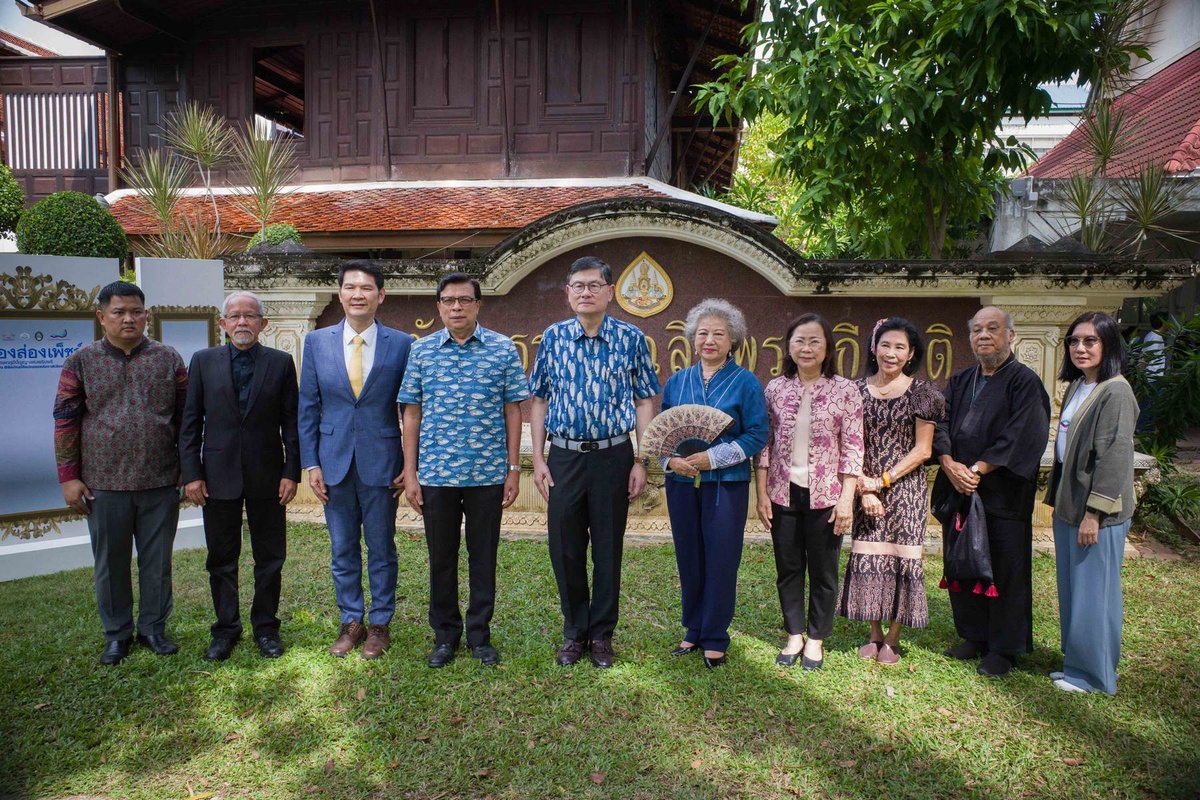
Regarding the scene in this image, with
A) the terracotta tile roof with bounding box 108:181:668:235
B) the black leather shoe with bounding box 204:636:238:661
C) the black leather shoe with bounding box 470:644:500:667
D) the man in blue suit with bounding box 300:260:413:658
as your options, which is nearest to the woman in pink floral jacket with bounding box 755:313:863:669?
the black leather shoe with bounding box 470:644:500:667

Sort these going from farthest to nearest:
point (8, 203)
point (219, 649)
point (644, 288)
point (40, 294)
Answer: point (8, 203), point (644, 288), point (40, 294), point (219, 649)

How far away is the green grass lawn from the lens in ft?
8.73

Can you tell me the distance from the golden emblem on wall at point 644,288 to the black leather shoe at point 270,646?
10.7ft

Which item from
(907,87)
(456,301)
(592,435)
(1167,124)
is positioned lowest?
(592,435)

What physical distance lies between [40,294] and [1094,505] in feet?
18.6

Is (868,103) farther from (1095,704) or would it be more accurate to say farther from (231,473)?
(231,473)

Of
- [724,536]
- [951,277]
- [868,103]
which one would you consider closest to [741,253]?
[951,277]

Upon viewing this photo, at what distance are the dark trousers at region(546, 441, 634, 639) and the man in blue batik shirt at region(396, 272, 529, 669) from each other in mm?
240

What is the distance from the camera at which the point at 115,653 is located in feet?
11.4

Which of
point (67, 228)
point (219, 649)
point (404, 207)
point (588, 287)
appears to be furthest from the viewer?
point (404, 207)

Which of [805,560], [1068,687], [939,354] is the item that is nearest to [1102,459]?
[1068,687]

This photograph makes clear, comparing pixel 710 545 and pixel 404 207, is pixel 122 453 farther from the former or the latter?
pixel 404 207

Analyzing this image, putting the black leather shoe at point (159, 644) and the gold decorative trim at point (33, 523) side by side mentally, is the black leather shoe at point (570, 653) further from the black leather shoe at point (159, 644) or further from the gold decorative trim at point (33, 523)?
the gold decorative trim at point (33, 523)

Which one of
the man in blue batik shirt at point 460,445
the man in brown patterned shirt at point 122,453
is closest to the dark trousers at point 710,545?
the man in blue batik shirt at point 460,445
